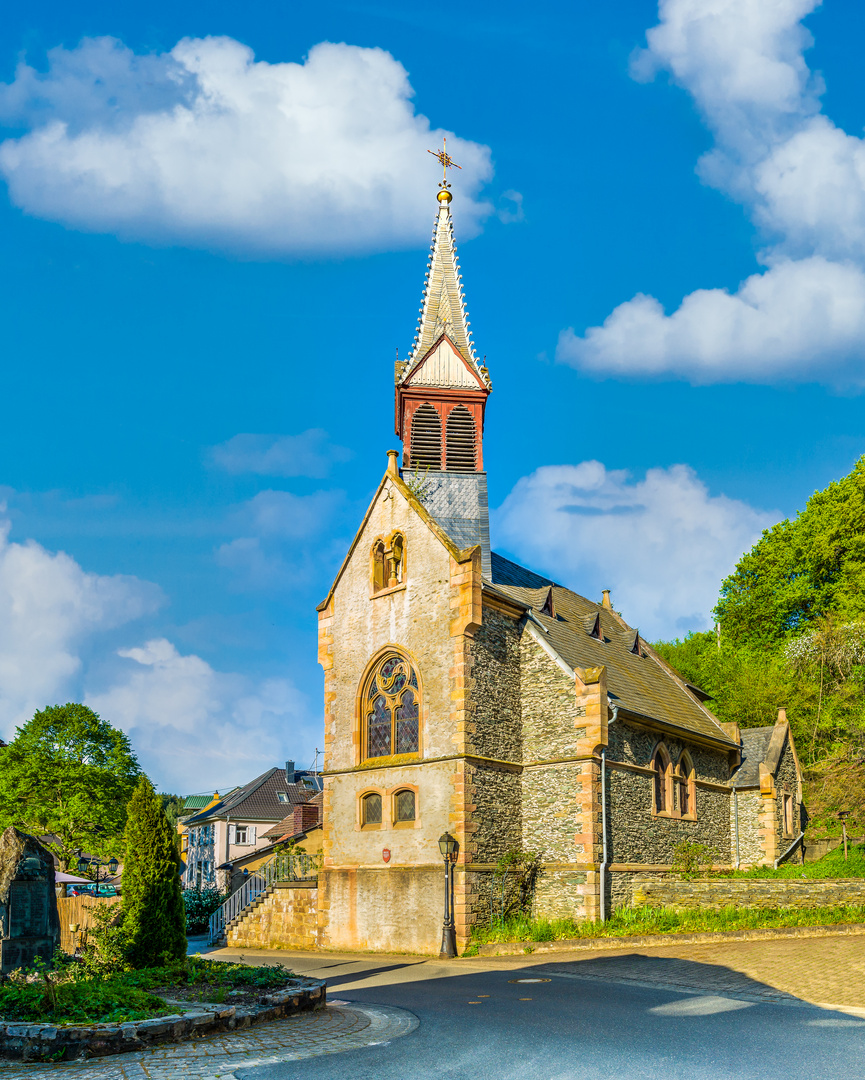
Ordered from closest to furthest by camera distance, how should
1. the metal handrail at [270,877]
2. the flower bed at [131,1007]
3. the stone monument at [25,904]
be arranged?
the flower bed at [131,1007]
the stone monument at [25,904]
the metal handrail at [270,877]

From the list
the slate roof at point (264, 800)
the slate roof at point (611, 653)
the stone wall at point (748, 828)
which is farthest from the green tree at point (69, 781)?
the stone wall at point (748, 828)

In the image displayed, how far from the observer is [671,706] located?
3170 centimetres

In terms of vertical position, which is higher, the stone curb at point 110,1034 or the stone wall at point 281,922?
the stone curb at point 110,1034

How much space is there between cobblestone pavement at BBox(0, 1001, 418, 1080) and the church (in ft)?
35.2

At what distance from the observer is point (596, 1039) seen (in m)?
10.3

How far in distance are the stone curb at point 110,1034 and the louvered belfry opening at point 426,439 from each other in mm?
21008

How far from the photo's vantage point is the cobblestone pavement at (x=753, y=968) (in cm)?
1338

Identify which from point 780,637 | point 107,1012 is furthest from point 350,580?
point 780,637

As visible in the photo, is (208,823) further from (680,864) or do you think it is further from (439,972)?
(439,972)

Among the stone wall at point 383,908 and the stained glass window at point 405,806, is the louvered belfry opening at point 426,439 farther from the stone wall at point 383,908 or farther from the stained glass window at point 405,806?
the stone wall at point 383,908

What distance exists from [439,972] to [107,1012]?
9038 mm

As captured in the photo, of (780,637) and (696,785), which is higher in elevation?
(780,637)

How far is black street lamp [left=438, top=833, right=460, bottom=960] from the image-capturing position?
21.4 metres

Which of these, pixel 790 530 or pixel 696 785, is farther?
pixel 790 530
